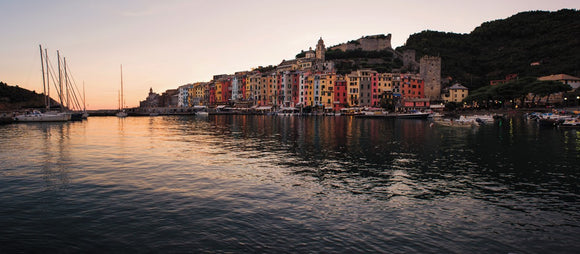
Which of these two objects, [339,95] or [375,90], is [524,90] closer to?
[375,90]

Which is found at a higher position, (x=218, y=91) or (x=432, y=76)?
(x=432, y=76)

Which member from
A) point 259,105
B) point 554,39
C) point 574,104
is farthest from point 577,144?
point 554,39

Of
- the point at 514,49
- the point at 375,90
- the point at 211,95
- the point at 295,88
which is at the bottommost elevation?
the point at 375,90

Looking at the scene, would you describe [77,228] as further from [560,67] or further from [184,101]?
[184,101]

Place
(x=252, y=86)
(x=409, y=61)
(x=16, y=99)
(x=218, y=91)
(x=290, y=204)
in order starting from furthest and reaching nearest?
(x=218, y=91), (x=409, y=61), (x=252, y=86), (x=16, y=99), (x=290, y=204)

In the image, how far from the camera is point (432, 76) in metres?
134

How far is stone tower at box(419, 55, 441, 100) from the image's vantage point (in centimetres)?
13388

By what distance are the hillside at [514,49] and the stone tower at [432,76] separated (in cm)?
2424

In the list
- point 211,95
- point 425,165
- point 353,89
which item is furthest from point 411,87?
point 425,165

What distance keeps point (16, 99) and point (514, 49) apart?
8124 inches

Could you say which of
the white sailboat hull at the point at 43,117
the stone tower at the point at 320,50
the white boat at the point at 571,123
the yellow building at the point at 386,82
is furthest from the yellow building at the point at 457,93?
the white sailboat hull at the point at 43,117

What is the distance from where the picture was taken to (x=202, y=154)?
91.4 feet

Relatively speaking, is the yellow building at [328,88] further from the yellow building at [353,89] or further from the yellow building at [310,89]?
the yellow building at [353,89]

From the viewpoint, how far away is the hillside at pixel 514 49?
468ft
